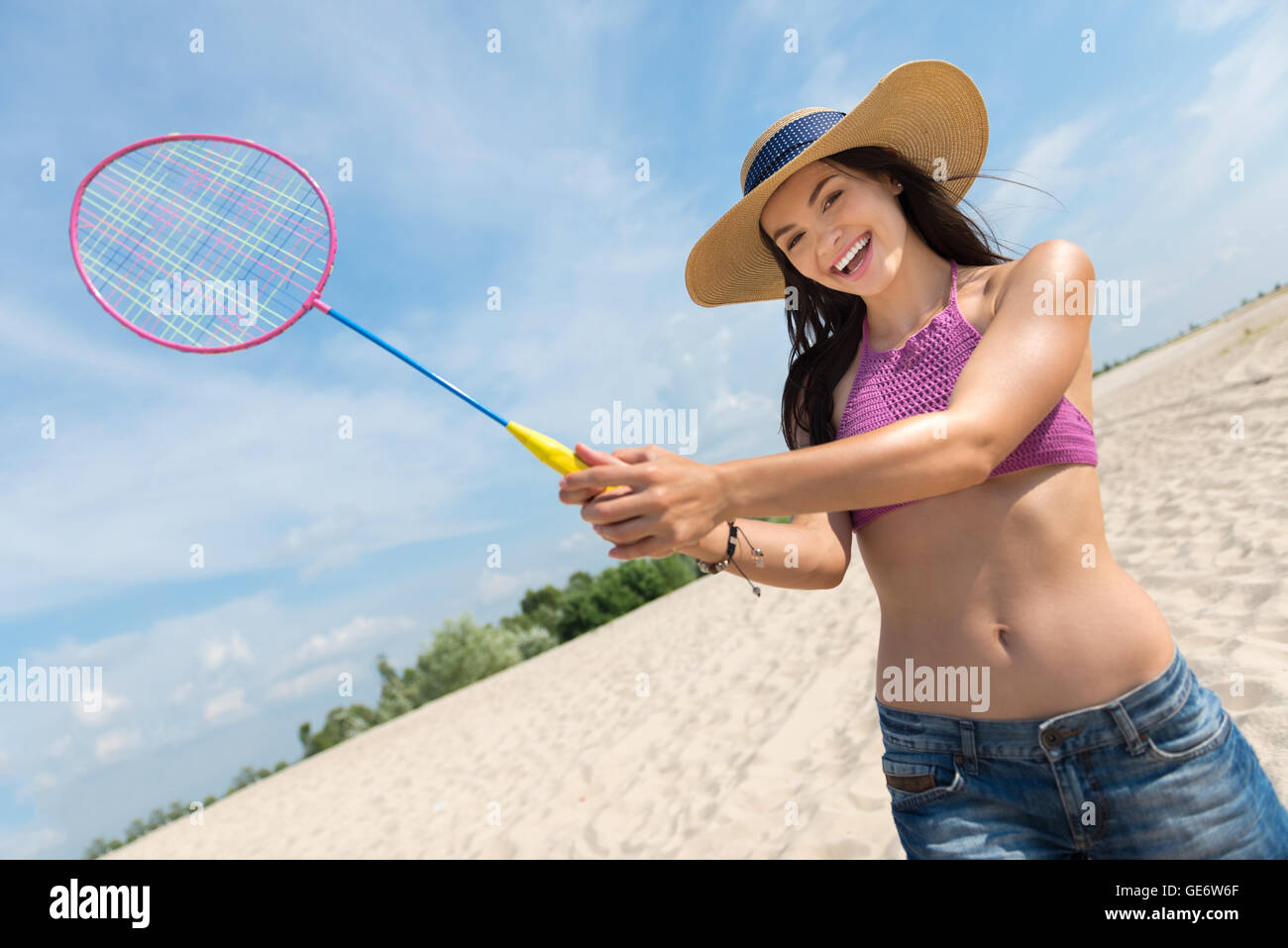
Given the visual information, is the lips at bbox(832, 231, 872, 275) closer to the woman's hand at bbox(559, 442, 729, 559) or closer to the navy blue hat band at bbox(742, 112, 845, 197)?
the navy blue hat band at bbox(742, 112, 845, 197)

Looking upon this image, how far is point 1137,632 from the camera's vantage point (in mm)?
1332

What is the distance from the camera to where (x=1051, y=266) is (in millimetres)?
1367

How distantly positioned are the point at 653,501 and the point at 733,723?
5103 millimetres

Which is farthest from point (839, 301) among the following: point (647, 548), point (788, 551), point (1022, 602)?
point (647, 548)

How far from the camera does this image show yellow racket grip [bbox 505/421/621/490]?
4.82ft

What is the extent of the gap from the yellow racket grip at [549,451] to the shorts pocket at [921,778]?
0.82 meters

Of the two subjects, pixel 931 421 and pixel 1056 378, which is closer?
pixel 931 421

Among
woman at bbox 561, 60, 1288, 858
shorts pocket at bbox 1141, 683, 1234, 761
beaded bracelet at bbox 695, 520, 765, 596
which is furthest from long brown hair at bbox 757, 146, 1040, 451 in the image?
shorts pocket at bbox 1141, 683, 1234, 761

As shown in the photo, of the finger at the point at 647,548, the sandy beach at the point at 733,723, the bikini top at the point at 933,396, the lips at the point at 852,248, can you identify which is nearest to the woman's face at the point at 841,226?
the lips at the point at 852,248

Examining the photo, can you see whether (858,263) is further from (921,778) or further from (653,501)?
(921,778)

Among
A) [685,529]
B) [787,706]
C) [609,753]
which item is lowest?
[609,753]

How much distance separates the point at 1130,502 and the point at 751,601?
4.51m
